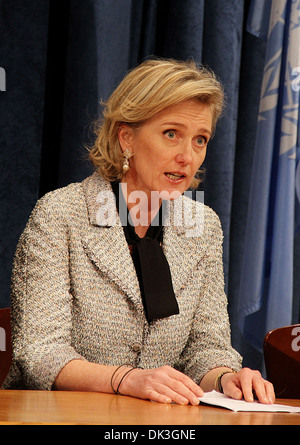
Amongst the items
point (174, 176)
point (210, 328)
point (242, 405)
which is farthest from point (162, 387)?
point (174, 176)

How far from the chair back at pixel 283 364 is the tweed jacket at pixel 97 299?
7.5 inches

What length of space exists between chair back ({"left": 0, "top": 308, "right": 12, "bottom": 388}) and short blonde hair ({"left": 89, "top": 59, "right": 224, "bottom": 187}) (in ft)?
1.64

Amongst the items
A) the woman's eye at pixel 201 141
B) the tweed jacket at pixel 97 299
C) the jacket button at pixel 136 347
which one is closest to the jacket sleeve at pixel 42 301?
the tweed jacket at pixel 97 299

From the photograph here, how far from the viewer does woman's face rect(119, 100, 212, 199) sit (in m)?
1.84

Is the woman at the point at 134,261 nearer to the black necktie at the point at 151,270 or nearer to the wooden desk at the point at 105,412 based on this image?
the black necktie at the point at 151,270

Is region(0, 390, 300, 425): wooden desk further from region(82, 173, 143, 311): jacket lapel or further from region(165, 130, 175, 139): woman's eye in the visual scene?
region(165, 130, 175, 139): woman's eye

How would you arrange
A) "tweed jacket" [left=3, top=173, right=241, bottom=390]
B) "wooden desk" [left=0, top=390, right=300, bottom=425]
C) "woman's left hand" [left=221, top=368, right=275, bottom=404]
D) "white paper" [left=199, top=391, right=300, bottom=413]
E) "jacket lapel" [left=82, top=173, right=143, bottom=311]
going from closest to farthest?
1. "wooden desk" [left=0, top=390, right=300, bottom=425]
2. "white paper" [left=199, top=391, right=300, bottom=413]
3. "woman's left hand" [left=221, top=368, right=275, bottom=404]
4. "tweed jacket" [left=3, top=173, right=241, bottom=390]
5. "jacket lapel" [left=82, top=173, right=143, bottom=311]

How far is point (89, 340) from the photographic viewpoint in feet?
5.67

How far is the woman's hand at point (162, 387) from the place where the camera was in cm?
134

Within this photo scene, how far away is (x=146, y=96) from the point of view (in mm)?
1838

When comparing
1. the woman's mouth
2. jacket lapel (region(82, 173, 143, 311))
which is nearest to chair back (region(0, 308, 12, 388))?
jacket lapel (region(82, 173, 143, 311))

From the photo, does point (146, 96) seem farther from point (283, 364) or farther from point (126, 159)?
point (283, 364)
